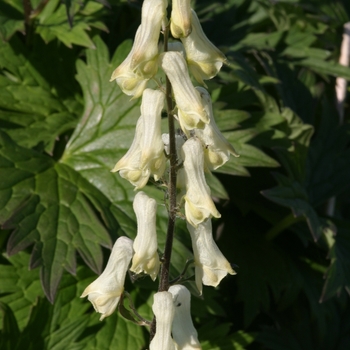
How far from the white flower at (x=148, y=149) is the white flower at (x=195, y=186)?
0.06m

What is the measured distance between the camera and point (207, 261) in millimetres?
1460

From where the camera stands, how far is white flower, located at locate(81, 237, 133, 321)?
145 cm

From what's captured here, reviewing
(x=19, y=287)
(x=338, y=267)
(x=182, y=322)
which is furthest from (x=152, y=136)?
(x=338, y=267)

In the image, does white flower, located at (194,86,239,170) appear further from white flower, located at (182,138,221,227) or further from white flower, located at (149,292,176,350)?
white flower, located at (149,292,176,350)

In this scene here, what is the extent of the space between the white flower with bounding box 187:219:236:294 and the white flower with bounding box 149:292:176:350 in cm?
8

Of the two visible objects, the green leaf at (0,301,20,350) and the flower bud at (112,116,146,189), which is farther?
the green leaf at (0,301,20,350)

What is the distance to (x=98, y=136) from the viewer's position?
252 centimetres

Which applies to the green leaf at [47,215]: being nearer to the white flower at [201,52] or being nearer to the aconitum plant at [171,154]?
the aconitum plant at [171,154]

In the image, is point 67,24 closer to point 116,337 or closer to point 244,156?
point 244,156

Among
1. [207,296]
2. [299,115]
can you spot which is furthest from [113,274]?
[299,115]

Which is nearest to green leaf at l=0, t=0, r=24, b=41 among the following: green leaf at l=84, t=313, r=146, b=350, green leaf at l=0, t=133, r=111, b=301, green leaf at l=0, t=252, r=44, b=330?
green leaf at l=0, t=133, r=111, b=301

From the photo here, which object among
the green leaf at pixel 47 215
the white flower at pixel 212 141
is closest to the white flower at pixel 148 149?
the white flower at pixel 212 141

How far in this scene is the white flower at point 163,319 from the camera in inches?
56.0

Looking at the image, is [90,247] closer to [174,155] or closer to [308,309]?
[174,155]
